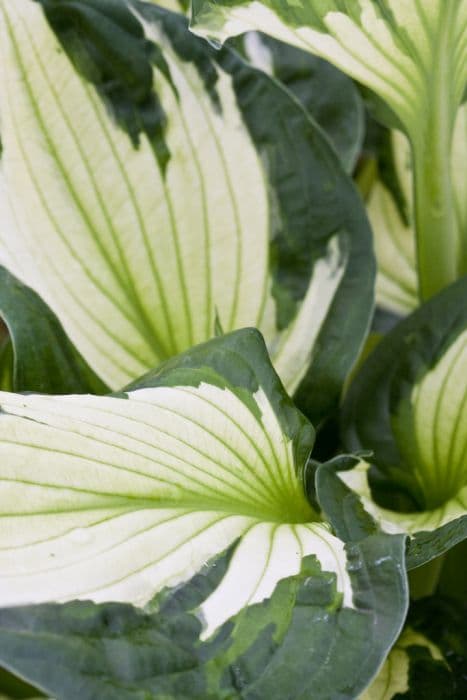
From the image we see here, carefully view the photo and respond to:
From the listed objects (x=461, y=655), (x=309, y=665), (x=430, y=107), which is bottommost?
(x=461, y=655)

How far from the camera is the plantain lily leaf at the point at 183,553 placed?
0.31 metres

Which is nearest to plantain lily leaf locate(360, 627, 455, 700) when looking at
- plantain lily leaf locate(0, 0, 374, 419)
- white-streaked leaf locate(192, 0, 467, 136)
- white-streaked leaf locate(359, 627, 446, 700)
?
white-streaked leaf locate(359, 627, 446, 700)

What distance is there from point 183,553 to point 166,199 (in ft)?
0.74

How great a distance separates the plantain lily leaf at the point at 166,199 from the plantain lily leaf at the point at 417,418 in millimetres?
28

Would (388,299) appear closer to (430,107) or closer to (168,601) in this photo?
(430,107)

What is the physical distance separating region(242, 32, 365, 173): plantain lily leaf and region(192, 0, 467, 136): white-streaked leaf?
12 cm

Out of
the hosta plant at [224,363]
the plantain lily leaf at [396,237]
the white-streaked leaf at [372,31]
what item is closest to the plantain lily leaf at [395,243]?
the plantain lily leaf at [396,237]

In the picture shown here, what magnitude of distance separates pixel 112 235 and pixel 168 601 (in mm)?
230

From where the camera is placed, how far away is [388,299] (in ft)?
2.26

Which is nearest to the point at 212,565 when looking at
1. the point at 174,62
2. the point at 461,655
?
the point at 461,655

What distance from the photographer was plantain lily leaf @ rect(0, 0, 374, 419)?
481 mm

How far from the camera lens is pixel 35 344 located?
1.44 feet

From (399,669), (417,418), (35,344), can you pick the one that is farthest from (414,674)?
(35,344)

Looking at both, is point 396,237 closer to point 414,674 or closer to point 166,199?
point 166,199
